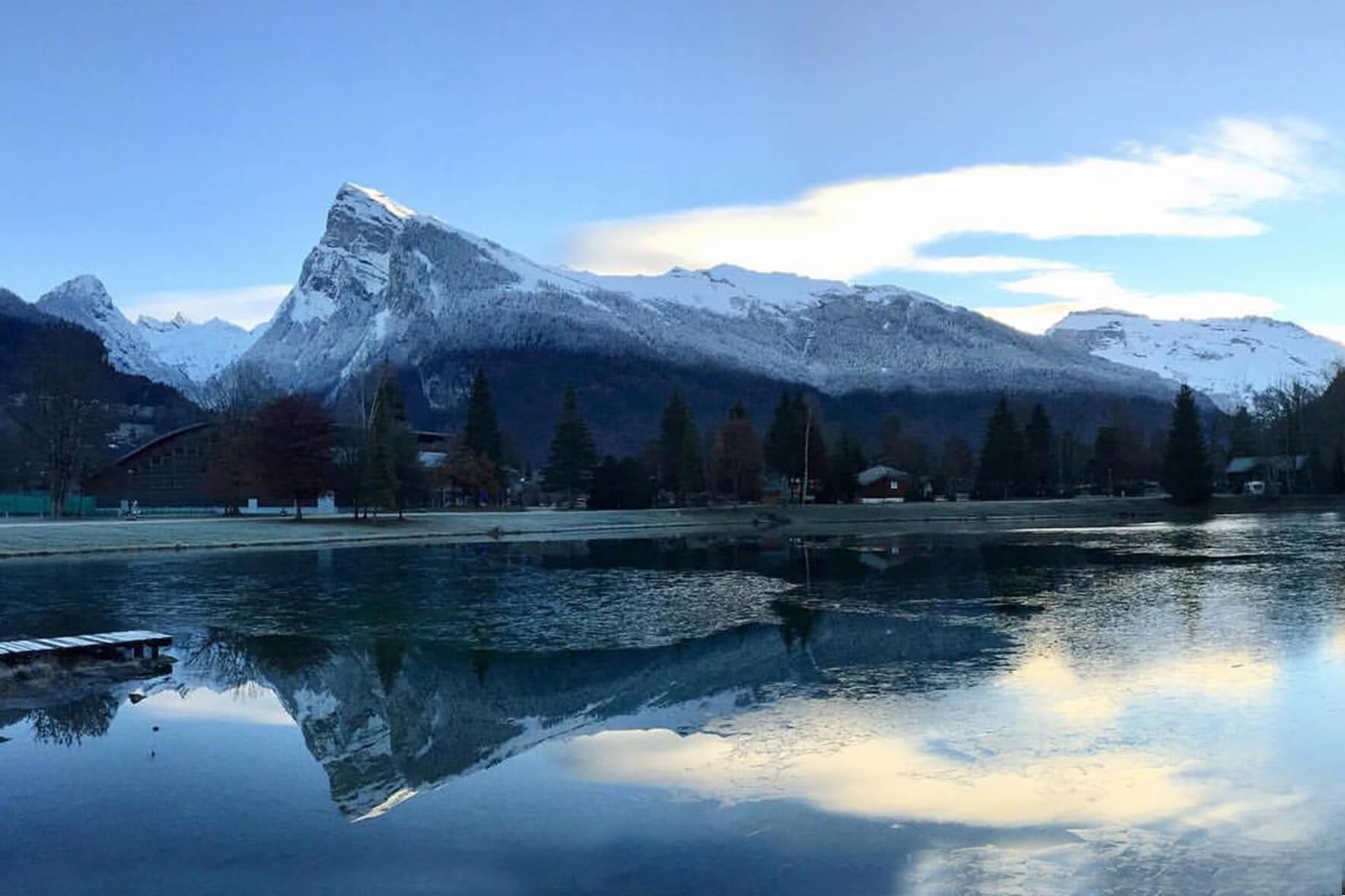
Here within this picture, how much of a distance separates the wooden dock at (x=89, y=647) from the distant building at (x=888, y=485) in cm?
10319

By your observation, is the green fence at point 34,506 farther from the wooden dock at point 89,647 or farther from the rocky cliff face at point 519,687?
the rocky cliff face at point 519,687

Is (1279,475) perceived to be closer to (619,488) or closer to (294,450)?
(619,488)

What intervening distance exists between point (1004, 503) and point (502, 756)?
90010mm

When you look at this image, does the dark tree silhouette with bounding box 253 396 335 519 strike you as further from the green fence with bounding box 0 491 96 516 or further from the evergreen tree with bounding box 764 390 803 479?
the evergreen tree with bounding box 764 390 803 479

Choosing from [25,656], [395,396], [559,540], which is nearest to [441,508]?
[395,396]

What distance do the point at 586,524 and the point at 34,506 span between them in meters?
43.3

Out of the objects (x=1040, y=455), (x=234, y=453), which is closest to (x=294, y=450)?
(x=234, y=453)

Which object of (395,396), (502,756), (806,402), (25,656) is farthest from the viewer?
(806,402)

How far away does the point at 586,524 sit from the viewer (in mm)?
74375

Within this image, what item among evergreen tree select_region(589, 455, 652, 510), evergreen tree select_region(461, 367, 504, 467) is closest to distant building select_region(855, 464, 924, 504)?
evergreen tree select_region(589, 455, 652, 510)

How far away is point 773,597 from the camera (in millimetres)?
28562

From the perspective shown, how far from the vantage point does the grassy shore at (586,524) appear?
53.2 meters

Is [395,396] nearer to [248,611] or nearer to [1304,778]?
[248,611]

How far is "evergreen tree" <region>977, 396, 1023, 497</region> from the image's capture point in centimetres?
11712
